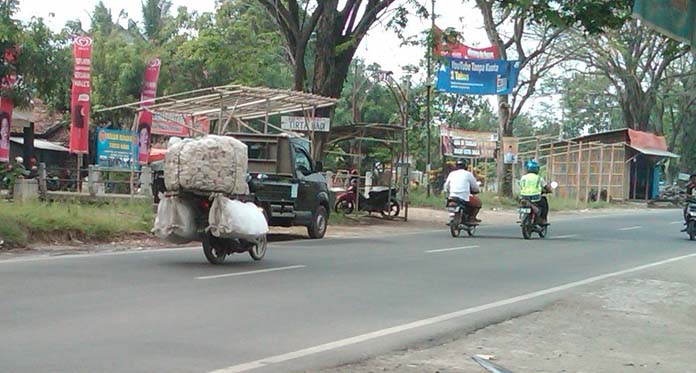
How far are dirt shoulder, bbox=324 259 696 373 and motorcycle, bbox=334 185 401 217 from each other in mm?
13584

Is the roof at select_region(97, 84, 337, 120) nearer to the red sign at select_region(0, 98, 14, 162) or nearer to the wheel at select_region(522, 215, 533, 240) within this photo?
the red sign at select_region(0, 98, 14, 162)

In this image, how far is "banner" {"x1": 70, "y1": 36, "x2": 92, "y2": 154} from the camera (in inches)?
919

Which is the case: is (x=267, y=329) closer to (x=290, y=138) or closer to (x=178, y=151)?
(x=178, y=151)

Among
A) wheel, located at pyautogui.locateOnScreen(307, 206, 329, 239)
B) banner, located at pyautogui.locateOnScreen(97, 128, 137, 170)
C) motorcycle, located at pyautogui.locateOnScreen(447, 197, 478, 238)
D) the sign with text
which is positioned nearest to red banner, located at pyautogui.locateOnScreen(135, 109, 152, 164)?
banner, located at pyautogui.locateOnScreen(97, 128, 137, 170)

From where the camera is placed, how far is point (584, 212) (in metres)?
38.6

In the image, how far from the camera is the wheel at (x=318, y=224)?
18.2 meters

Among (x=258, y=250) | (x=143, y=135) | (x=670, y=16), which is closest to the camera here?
(x=670, y=16)

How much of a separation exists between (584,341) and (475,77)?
24932 mm

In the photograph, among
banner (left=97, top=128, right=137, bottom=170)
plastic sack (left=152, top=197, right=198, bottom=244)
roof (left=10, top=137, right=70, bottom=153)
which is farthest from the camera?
roof (left=10, top=137, right=70, bottom=153)

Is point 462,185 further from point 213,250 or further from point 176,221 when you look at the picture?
point 176,221

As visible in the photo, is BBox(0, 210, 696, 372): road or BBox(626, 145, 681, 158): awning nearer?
BBox(0, 210, 696, 372): road

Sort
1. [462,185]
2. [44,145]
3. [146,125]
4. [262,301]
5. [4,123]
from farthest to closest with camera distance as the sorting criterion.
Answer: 1. [44,145]
2. [146,125]
3. [4,123]
4. [462,185]
5. [262,301]

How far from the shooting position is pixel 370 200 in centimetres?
2500

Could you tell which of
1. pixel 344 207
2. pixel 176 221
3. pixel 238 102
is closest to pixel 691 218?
pixel 344 207
